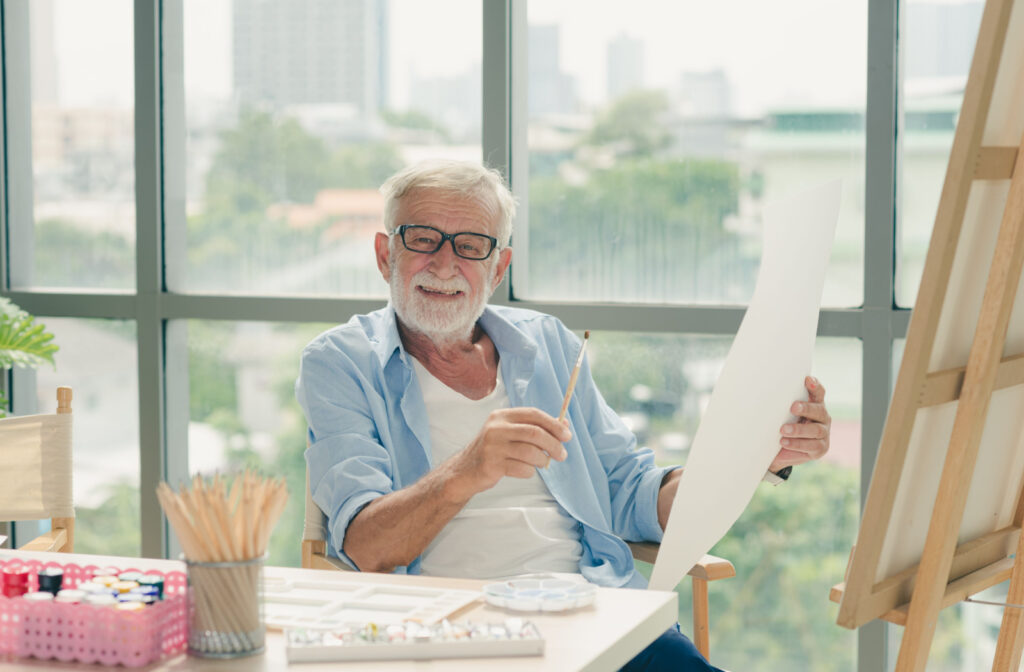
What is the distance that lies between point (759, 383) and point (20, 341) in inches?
77.8

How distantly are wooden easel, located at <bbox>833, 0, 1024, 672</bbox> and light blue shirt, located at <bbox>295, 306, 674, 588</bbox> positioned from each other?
78 centimetres

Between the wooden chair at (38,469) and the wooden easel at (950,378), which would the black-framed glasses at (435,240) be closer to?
the wooden chair at (38,469)

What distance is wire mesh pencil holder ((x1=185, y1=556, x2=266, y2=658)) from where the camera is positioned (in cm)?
120

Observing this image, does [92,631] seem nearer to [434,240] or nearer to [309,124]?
[434,240]

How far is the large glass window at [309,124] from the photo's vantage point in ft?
9.82

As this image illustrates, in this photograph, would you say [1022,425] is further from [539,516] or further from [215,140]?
[215,140]

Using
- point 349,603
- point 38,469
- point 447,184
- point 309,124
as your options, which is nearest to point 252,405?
point 309,124

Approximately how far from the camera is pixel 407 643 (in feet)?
3.92

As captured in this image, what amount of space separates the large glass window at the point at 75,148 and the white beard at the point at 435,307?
1.30m

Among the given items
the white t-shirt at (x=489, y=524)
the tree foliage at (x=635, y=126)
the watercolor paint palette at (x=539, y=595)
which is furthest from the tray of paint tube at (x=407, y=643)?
the tree foliage at (x=635, y=126)

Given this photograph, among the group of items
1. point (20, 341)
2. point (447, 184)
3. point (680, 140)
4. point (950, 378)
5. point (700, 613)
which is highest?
point (680, 140)

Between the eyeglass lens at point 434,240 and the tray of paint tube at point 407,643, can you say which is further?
the eyeglass lens at point 434,240

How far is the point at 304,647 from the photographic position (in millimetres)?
1192

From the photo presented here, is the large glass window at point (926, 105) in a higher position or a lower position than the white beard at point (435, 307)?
higher
